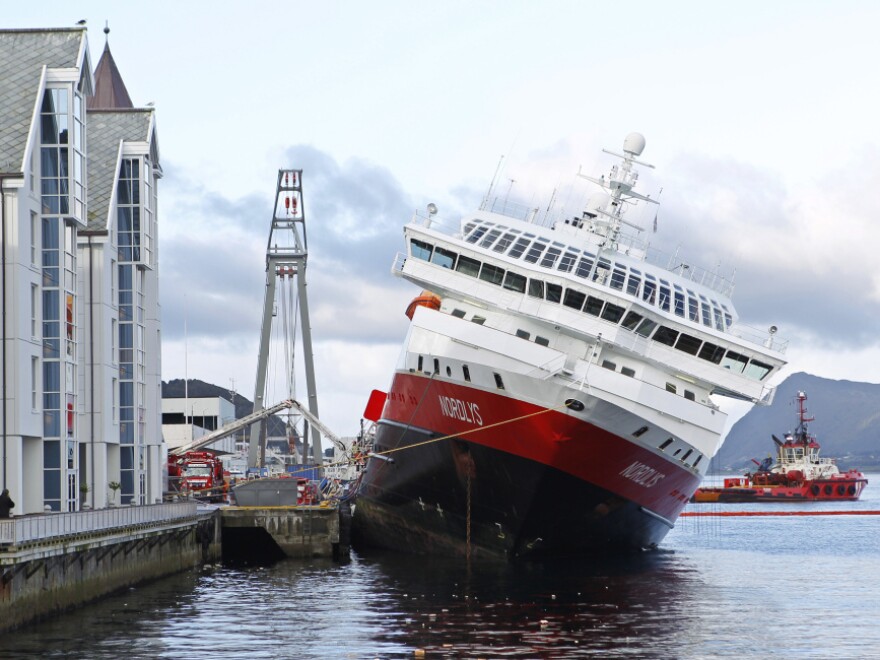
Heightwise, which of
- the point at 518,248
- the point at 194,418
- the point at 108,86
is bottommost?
the point at 194,418

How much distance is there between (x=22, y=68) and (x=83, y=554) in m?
14.9

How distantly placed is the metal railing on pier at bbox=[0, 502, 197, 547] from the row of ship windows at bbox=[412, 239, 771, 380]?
44.8ft

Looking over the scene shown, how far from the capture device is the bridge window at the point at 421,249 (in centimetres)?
4869

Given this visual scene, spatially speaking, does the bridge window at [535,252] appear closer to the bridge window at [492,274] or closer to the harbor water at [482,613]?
the bridge window at [492,274]

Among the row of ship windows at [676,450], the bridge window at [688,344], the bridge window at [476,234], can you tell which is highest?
the bridge window at [476,234]

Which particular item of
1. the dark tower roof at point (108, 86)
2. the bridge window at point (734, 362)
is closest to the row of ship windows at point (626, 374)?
the bridge window at point (734, 362)

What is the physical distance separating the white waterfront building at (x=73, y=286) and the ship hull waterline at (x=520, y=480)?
10857mm

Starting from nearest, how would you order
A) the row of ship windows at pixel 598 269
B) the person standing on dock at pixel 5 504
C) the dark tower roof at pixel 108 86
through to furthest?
1. the person standing on dock at pixel 5 504
2. the row of ship windows at pixel 598 269
3. the dark tower roof at pixel 108 86

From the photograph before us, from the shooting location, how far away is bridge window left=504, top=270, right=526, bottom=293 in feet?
153

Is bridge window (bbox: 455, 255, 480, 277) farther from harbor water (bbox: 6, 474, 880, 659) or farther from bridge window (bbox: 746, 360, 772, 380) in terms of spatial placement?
harbor water (bbox: 6, 474, 880, 659)

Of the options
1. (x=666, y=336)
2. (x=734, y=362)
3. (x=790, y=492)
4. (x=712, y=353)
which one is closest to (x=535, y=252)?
(x=666, y=336)

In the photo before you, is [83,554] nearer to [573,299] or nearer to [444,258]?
[573,299]

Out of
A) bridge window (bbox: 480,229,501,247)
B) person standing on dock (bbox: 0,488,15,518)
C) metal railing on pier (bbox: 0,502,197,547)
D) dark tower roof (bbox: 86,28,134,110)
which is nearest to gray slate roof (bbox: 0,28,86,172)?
metal railing on pier (bbox: 0,502,197,547)

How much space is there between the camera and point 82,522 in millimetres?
32688
